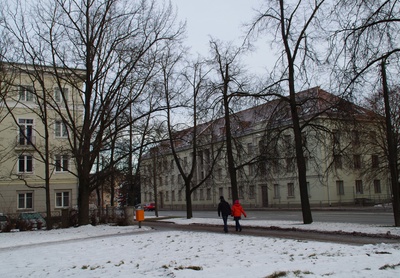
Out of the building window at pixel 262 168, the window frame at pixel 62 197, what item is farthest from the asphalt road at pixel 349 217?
the window frame at pixel 62 197

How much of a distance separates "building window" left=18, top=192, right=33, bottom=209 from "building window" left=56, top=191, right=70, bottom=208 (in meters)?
2.65

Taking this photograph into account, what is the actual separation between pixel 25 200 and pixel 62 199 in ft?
11.8

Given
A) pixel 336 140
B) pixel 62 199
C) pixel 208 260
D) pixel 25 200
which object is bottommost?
pixel 208 260

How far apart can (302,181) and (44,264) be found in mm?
15174

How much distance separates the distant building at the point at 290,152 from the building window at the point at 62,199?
27.5 feet

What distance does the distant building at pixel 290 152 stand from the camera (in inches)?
854

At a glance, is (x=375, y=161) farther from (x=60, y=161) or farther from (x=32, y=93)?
(x=32, y=93)

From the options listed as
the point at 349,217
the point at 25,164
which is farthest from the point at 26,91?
the point at 349,217

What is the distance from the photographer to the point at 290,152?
24750 millimetres

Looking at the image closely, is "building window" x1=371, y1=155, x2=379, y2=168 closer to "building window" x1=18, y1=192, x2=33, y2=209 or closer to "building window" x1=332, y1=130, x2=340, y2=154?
"building window" x1=332, y1=130, x2=340, y2=154

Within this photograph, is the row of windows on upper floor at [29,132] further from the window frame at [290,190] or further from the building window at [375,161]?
the window frame at [290,190]

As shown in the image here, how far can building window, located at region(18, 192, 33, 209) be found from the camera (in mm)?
40062

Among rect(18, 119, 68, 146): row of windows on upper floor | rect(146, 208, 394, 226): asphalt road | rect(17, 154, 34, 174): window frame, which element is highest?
rect(18, 119, 68, 146): row of windows on upper floor

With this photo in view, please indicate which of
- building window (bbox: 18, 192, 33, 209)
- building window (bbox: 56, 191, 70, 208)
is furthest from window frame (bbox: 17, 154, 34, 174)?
building window (bbox: 56, 191, 70, 208)
